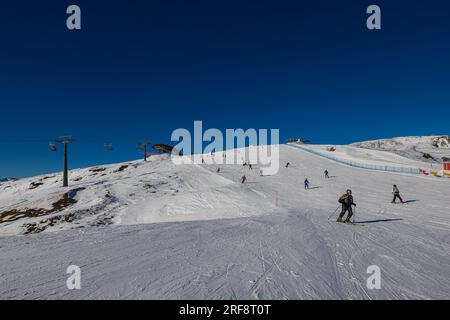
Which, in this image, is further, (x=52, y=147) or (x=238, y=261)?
(x=52, y=147)

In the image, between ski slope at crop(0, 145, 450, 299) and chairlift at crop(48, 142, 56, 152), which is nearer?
ski slope at crop(0, 145, 450, 299)

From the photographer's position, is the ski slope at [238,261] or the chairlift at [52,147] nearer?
the ski slope at [238,261]

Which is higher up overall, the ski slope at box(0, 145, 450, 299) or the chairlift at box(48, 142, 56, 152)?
the chairlift at box(48, 142, 56, 152)

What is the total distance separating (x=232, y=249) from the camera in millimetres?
7227

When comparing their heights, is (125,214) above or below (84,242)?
below

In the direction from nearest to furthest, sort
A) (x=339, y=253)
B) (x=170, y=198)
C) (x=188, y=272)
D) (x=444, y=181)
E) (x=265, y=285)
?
(x=265, y=285), (x=188, y=272), (x=339, y=253), (x=170, y=198), (x=444, y=181)

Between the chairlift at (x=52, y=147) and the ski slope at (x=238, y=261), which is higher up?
the chairlift at (x=52, y=147)

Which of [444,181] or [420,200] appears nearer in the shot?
[420,200]
